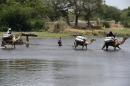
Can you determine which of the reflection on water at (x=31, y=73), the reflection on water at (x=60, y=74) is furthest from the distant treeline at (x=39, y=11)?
the reflection on water at (x=60, y=74)

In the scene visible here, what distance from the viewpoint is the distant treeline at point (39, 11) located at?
82.2m

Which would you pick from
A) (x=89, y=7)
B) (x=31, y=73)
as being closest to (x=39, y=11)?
(x=89, y=7)

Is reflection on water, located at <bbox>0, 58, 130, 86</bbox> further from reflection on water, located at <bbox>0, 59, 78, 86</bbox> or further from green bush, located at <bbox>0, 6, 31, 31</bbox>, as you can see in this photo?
green bush, located at <bbox>0, 6, 31, 31</bbox>

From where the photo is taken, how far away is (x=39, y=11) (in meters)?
96.2

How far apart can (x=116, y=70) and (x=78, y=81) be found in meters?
5.07

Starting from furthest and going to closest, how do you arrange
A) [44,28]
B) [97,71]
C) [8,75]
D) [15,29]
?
[44,28], [15,29], [97,71], [8,75]

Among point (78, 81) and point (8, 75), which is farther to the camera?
point (8, 75)

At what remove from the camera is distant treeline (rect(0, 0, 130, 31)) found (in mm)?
82250

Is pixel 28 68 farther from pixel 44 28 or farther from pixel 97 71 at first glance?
pixel 44 28

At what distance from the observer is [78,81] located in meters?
19.8

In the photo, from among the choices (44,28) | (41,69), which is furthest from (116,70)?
(44,28)

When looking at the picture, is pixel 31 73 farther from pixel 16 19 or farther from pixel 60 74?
pixel 16 19

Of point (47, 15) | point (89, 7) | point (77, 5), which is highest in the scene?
point (77, 5)

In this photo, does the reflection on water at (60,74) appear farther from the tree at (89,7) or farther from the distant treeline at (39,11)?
the tree at (89,7)
